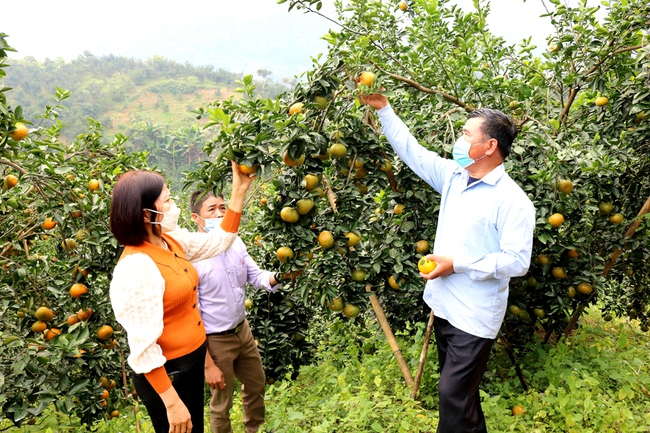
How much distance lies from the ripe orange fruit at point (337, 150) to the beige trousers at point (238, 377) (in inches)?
46.3

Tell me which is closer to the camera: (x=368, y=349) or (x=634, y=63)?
(x=634, y=63)

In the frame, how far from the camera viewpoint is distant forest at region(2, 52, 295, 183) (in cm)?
3488

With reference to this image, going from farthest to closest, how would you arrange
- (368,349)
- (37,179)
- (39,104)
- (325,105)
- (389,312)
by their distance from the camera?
(39,104) < (368,349) < (389,312) < (37,179) < (325,105)

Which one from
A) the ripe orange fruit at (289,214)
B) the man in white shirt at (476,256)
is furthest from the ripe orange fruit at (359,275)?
the man in white shirt at (476,256)

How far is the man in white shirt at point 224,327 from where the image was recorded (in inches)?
104

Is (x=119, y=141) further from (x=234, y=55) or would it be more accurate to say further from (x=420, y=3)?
(x=234, y=55)

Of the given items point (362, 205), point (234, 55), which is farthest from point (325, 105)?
point (234, 55)

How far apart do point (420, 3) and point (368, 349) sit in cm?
261

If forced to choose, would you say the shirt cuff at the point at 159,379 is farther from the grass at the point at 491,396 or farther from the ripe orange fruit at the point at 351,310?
the ripe orange fruit at the point at 351,310

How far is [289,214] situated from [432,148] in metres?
0.76

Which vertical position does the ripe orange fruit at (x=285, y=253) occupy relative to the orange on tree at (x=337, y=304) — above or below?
above

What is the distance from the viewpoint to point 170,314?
1.75 meters

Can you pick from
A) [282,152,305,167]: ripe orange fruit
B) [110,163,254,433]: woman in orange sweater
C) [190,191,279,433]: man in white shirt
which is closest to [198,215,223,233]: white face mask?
[190,191,279,433]: man in white shirt

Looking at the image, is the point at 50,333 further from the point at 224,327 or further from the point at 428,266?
the point at 428,266
